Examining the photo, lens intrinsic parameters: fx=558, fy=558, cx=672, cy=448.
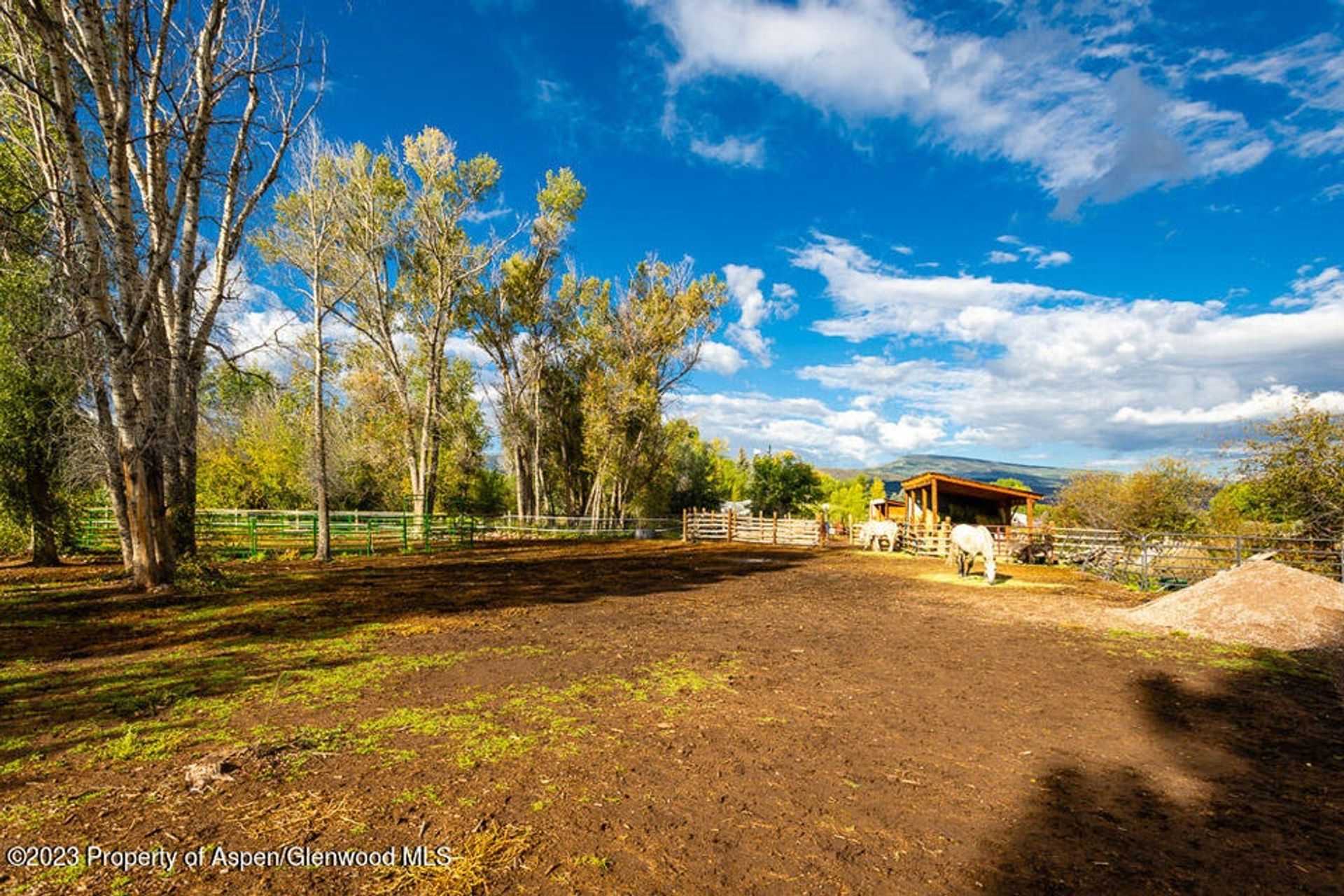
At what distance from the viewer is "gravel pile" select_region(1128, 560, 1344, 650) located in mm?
8328

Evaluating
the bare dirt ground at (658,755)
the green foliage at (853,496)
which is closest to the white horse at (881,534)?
the bare dirt ground at (658,755)

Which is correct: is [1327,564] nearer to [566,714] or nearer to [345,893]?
[566,714]

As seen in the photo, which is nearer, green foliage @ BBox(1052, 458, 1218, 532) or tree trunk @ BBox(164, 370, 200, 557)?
tree trunk @ BBox(164, 370, 200, 557)

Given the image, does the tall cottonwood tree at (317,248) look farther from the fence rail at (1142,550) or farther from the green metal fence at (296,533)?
the fence rail at (1142,550)

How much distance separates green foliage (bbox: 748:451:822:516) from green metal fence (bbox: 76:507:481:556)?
3834 centimetres

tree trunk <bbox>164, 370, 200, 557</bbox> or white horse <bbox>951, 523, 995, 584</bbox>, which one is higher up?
tree trunk <bbox>164, 370, 200, 557</bbox>

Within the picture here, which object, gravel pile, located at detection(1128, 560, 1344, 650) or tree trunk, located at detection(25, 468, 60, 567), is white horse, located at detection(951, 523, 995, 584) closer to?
gravel pile, located at detection(1128, 560, 1344, 650)

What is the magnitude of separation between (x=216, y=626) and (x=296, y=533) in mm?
17842

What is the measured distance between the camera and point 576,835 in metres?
3.19

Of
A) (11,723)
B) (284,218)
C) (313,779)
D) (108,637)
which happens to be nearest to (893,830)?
(313,779)

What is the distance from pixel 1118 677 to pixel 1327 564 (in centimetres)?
1157

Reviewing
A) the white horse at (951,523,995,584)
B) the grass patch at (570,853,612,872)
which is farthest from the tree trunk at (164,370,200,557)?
the white horse at (951,523,995,584)

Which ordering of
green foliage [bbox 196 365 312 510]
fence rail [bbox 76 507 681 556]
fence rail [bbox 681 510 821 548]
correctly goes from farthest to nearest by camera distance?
fence rail [bbox 681 510 821 548], green foliage [bbox 196 365 312 510], fence rail [bbox 76 507 681 556]

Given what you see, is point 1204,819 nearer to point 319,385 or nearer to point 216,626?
point 216,626
